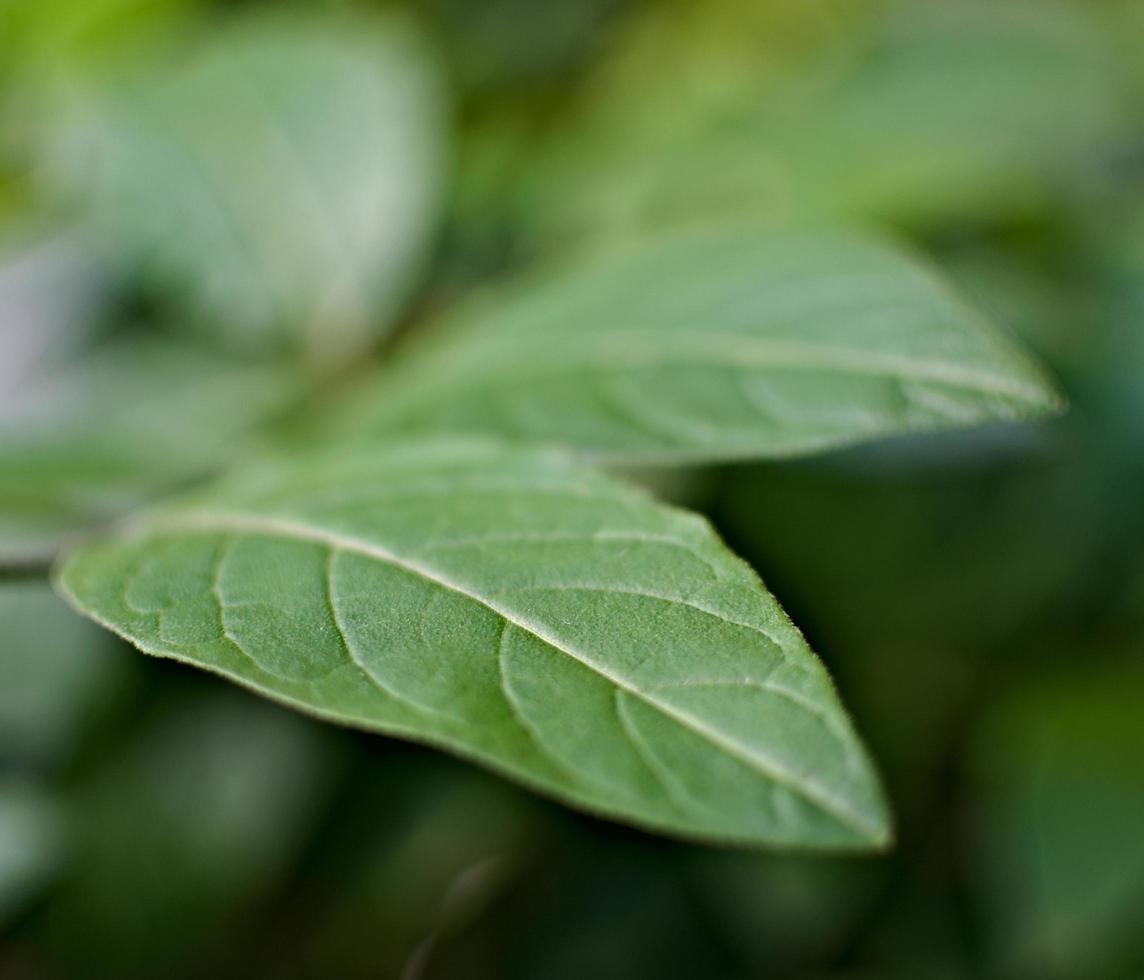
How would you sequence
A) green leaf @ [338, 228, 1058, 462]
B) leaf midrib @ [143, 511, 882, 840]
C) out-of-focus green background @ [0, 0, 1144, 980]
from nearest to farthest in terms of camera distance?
leaf midrib @ [143, 511, 882, 840] < green leaf @ [338, 228, 1058, 462] < out-of-focus green background @ [0, 0, 1144, 980]

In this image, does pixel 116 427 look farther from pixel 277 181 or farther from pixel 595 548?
pixel 595 548

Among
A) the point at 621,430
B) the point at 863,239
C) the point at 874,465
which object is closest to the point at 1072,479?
the point at 874,465

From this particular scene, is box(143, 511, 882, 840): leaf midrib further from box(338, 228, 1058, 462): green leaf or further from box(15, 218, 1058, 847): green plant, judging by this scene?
box(338, 228, 1058, 462): green leaf

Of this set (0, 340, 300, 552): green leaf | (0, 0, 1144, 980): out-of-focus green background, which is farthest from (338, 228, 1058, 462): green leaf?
(0, 0, 1144, 980): out-of-focus green background

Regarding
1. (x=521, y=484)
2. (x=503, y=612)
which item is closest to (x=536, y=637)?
(x=503, y=612)

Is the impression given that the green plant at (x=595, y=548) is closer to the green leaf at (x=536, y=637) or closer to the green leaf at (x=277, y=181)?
the green leaf at (x=536, y=637)

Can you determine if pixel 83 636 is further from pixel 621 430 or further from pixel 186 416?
pixel 621 430
